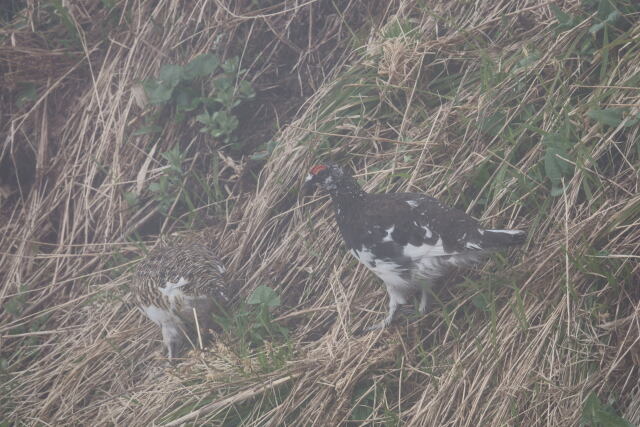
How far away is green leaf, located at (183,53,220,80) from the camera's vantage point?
438cm

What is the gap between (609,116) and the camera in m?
3.00

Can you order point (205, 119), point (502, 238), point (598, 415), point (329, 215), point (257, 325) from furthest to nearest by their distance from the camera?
point (205, 119) < point (329, 215) < point (257, 325) < point (502, 238) < point (598, 415)

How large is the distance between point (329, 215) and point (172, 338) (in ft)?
3.62

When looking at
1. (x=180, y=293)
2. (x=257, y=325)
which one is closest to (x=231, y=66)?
(x=180, y=293)

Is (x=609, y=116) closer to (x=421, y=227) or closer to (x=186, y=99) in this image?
(x=421, y=227)

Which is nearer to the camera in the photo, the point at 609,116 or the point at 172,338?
the point at 609,116

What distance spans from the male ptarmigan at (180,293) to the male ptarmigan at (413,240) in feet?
2.67

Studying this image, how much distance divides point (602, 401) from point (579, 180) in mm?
1007

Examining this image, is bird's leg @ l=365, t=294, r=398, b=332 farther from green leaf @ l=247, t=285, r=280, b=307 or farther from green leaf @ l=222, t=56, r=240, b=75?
green leaf @ l=222, t=56, r=240, b=75

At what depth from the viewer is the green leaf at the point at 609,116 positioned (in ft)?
9.80

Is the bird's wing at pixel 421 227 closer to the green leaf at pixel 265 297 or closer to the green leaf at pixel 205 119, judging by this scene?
the green leaf at pixel 265 297

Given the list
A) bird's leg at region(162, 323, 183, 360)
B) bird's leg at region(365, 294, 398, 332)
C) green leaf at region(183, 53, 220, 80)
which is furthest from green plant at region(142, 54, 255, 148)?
bird's leg at region(365, 294, 398, 332)

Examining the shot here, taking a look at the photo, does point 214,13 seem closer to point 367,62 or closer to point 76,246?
point 367,62

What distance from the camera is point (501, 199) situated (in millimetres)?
3236
